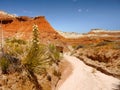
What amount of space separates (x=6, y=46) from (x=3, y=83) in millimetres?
4789

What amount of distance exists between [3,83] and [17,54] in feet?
11.6

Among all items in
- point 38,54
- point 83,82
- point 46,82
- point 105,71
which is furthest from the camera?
point 105,71

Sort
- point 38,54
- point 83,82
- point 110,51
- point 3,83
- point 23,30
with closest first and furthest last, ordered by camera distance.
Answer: point 3,83 → point 38,54 → point 83,82 → point 110,51 → point 23,30

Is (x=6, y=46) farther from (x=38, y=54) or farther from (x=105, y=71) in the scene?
(x=105, y=71)

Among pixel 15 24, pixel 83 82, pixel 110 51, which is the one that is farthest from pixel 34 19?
pixel 83 82

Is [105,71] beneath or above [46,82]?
beneath

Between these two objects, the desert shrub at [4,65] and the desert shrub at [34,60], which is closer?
the desert shrub at [4,65]

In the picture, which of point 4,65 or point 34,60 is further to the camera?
point 34,60

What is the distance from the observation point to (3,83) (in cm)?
1107

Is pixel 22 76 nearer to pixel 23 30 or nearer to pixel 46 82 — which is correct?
pixel 46 82

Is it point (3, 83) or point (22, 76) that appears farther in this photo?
point (22, 76)

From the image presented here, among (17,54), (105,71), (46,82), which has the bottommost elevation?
(105,71)

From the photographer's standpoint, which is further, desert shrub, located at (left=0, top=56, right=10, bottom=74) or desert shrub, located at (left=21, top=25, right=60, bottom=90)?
desert shrub, located at (left=21, top=25, right=60, bottom=90)

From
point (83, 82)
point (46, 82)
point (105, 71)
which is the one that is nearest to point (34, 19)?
point (105, 71)
